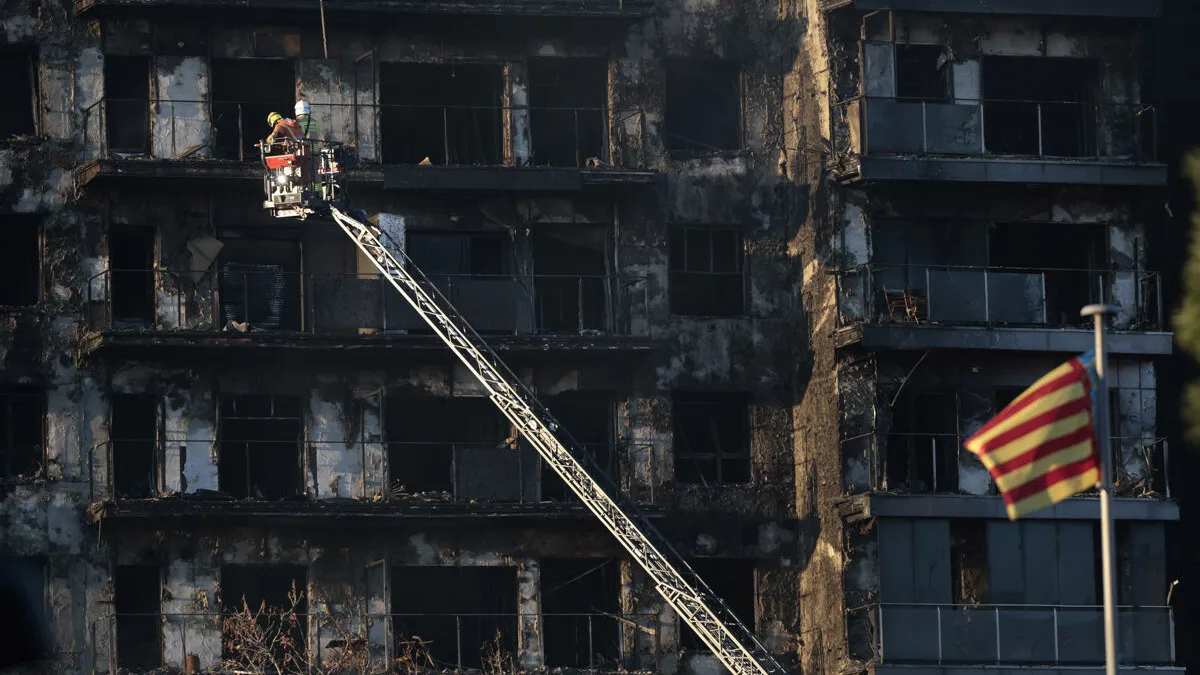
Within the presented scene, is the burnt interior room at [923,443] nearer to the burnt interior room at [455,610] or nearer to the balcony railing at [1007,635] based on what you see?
the balcony railing at [1007,635]

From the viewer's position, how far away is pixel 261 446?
51250 mm

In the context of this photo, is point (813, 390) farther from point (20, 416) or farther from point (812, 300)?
point (20, 416)

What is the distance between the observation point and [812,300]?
52.4 m

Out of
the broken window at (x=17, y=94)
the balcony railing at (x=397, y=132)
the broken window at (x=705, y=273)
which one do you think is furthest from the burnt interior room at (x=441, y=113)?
the broken window at (x=17, y=94)

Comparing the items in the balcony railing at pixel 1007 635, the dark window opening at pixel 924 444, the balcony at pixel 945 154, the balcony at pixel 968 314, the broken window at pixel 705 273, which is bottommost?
the balcony railing at pixel 1007 635

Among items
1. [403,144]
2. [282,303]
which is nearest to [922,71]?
[403,144]

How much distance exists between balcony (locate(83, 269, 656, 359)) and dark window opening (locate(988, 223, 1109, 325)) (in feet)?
27.5

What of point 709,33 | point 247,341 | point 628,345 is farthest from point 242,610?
point 709,33

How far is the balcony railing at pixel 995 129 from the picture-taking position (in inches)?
2047

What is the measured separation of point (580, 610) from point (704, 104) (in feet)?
38.0

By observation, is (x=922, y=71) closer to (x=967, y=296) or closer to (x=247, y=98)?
(x=967, y=296)

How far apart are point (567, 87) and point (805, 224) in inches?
238

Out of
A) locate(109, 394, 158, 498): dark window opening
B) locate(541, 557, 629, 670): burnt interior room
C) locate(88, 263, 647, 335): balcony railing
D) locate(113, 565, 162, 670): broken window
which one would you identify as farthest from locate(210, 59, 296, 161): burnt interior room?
locate(541, 557, 629, 670): burnt interior room

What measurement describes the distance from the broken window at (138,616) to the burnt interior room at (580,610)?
316 inches
